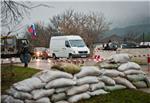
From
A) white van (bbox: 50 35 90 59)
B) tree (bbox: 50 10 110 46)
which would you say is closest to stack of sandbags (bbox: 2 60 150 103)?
white van (bbox: 50 35 90 59)

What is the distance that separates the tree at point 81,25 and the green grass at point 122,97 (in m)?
41.5

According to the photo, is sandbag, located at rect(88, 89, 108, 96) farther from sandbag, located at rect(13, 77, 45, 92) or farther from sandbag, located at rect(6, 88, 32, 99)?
sandbag, located at rect(6, 88, 32, 99)

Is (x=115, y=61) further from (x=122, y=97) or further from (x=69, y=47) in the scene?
(x=69, y=47)

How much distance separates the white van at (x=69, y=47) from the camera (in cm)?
2865

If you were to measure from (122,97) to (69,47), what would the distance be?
19.0 meters

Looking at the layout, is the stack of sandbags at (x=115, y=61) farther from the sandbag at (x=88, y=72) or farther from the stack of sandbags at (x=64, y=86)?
the sandbag at (x=88, y=72)

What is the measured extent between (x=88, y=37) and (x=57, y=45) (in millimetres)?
23331

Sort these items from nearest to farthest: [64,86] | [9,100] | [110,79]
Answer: [9,100], [64,86], [110,79]

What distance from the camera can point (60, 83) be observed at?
9.58 m

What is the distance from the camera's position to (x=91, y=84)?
10.3 metres

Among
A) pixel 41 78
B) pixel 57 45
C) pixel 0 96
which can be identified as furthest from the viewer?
pixel 57 45

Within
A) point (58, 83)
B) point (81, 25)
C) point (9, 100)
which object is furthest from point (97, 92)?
point (81, 25)

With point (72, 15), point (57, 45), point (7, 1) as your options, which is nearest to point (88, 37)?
point (72, 15)

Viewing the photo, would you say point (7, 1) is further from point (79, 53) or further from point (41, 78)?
point (79, 53)
